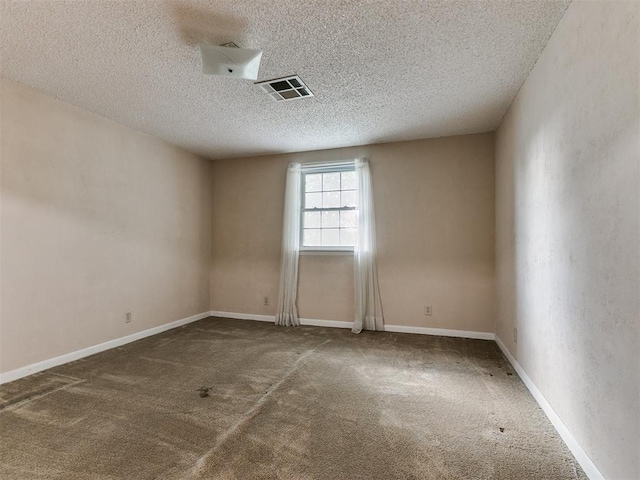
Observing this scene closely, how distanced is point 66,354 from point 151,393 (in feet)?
4.18

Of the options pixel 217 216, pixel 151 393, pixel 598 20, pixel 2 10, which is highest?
pixel 2 10

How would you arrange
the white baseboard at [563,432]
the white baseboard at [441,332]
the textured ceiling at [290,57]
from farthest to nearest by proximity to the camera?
the white baseboard at [441,332] → the textured ceiling at [290,57] → the white baseboard at [563,432]

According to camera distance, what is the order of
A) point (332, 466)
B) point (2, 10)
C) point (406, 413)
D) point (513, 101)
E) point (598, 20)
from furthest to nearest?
point (513, 101) → point (406, 413) → point (2, 10) → point (332, 466) → point (598, 20)

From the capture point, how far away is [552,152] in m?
2.03

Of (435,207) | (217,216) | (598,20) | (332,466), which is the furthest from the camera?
(217,216)

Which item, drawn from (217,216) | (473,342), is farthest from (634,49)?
(217,216)

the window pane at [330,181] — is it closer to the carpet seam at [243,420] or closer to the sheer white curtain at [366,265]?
the sheer white curtain at [366,265]

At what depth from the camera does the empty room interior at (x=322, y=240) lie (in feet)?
5.16

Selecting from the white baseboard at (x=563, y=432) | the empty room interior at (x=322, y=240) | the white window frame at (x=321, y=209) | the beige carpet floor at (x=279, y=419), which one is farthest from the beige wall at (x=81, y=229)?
the white baseboard at (x=563, y=432)

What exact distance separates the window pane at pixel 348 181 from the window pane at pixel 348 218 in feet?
1.13

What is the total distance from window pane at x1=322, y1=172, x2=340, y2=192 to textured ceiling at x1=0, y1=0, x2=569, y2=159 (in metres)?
1.06

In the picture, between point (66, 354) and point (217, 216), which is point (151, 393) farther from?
point (217, 216)

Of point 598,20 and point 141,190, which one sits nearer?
point 598,20

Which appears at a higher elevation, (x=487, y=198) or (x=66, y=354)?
(x=487, y=198)
